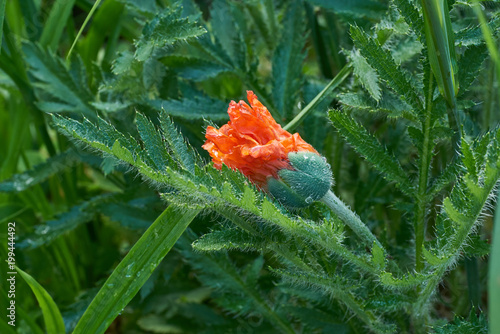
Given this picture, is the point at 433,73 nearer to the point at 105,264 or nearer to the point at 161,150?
the point at 161,150

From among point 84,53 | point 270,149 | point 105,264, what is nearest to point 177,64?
point 84,53

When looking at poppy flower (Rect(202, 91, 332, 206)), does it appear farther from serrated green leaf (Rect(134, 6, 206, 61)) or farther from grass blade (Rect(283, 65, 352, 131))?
serrated green leaf (Rect(134, 6, 206, 61))

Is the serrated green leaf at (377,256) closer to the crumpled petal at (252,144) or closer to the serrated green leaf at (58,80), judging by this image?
the crumpled petal at (252,144)

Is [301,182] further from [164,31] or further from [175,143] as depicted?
[164,31]

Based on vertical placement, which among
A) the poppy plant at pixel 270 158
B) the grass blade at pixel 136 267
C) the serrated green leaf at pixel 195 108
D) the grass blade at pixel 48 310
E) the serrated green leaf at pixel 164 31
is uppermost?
the serrated green leaf at pixel 164 31

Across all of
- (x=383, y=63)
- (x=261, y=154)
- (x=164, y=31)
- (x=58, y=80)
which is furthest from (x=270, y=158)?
(x=58, y=80)

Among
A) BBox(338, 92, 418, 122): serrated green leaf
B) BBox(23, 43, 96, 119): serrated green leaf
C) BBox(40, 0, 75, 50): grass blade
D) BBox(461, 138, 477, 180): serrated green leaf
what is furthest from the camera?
BBox(40, 0, 75, 50): grass blade

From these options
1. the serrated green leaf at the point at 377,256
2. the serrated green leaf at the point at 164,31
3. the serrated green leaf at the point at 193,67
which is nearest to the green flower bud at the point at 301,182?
the serrated green leaf at the point at 377,256

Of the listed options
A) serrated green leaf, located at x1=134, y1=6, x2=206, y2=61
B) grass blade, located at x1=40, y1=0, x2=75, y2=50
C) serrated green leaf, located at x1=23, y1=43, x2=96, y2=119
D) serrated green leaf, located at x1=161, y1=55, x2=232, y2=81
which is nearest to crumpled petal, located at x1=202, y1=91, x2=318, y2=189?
serrated green leaf, located at x1=134, y1=6, x2=206, y2=61
